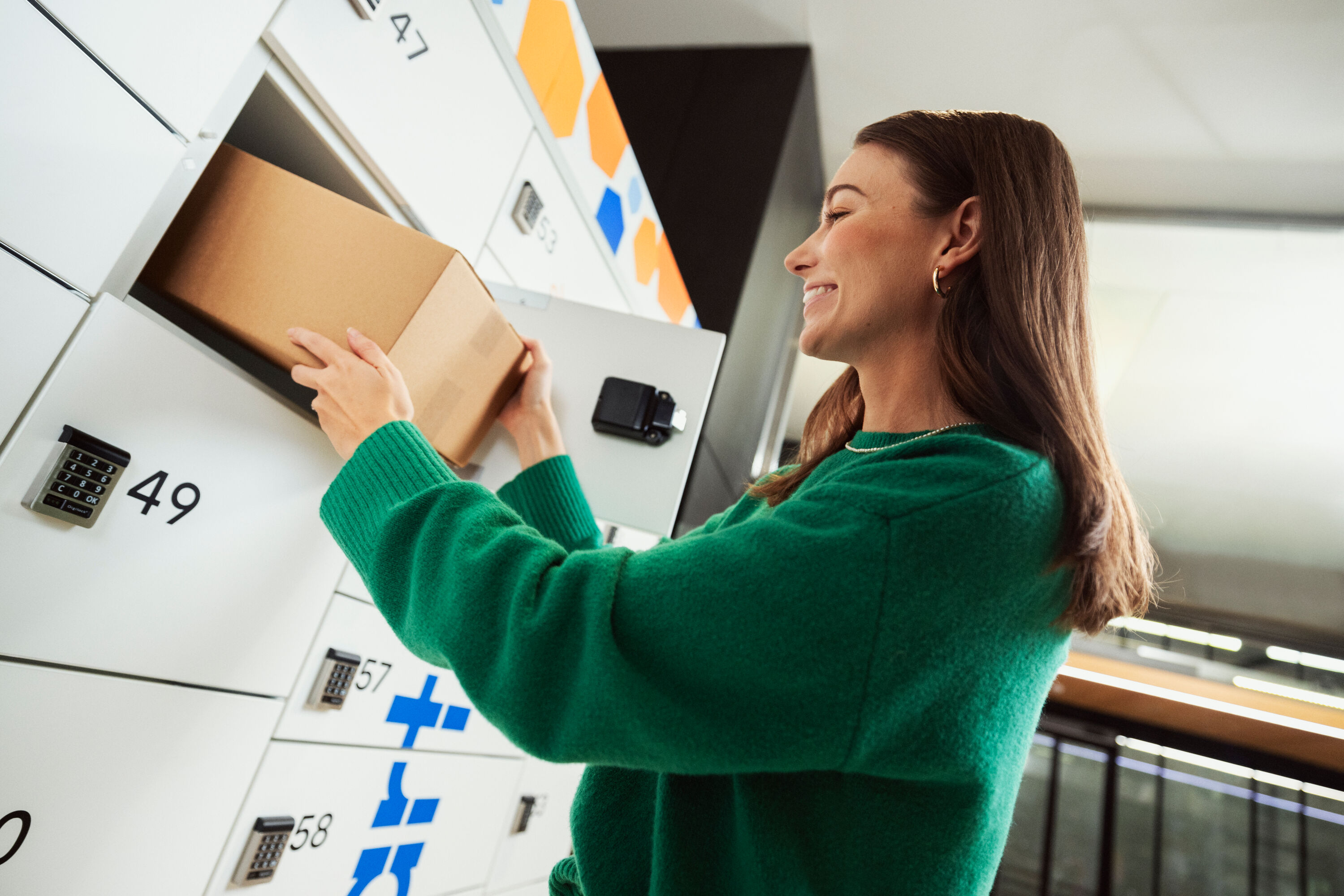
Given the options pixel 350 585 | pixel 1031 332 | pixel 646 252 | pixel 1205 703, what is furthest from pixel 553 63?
pixel 1205 703

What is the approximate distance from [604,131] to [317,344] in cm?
129

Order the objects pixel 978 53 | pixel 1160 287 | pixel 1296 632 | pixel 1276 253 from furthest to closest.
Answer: pixel 1296 632, pixel 1160 287, pixel 1276 253, pixel 978 53

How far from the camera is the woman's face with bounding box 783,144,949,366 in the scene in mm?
973

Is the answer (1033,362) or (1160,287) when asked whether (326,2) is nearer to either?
(1033,362)

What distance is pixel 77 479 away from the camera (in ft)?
2.75

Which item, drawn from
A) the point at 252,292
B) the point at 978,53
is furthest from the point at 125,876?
the point at 978,53

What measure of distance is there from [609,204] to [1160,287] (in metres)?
3.35

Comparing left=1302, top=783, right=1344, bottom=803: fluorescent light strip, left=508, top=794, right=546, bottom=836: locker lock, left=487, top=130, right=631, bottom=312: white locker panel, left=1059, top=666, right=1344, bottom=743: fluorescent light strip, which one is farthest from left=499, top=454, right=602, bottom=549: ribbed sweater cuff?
left=1302, top=783, right=1344, bottom=803: fluorescent light strip

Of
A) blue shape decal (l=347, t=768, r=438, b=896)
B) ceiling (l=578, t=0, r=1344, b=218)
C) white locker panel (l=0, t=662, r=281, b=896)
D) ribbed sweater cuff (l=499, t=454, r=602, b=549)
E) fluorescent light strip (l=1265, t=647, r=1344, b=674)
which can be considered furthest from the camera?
fluorescent light strip (l=1265, t=647, r=1344, b=674)

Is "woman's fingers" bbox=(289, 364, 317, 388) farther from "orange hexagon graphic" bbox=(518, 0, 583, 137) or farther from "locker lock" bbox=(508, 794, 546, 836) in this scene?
"locker lock" bbox=(508, 794, 546, 836)

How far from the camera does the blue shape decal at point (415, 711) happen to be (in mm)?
1473

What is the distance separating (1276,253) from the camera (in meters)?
3.59

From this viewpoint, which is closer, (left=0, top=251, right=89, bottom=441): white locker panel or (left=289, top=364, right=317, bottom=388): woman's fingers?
(left=0, top=251, right=89, bottom=441): white locker panel

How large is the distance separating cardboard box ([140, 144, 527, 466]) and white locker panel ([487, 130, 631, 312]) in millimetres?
538
